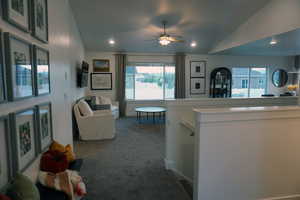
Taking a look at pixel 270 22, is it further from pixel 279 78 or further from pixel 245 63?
pixel 279 78

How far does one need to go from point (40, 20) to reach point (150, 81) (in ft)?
19.4

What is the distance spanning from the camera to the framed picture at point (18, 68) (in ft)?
4.03

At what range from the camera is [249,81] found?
818 cm

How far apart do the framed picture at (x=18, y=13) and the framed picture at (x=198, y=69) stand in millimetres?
6745

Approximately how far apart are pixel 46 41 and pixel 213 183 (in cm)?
226

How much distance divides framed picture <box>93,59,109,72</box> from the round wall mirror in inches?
277

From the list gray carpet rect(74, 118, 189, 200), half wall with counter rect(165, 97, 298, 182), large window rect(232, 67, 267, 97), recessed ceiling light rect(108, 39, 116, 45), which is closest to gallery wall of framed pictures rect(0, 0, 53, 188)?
gray carpet rect(74, 118, 189, 200)

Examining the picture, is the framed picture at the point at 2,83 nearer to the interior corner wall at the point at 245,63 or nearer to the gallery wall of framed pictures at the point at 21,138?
the gallery wall of framed pictures at the point at 21,138

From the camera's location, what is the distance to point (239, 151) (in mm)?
1980

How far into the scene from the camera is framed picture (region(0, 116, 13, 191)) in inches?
45.4

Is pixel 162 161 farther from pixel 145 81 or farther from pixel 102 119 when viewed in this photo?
pixel 145 81

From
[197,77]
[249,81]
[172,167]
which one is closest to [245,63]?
[249,81]

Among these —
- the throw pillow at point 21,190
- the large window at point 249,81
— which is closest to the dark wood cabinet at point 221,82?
the large window at point 249,81

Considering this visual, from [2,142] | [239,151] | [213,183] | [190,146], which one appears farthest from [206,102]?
[2,142]
